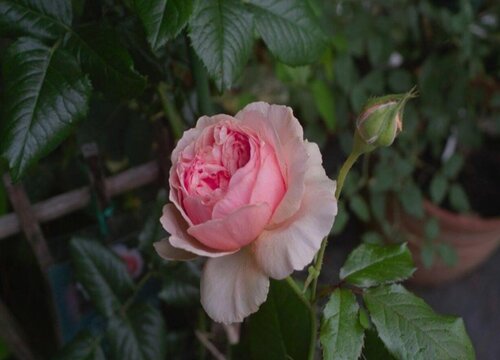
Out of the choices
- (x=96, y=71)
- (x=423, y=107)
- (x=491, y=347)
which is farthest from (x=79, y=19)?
(x=491, y=347)

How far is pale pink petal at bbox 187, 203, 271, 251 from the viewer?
373 millimetres

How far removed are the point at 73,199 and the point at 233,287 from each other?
1.18 feet

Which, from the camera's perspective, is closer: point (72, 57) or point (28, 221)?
point (72, 57)

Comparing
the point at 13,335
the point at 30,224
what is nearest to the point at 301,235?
the point at 30,224

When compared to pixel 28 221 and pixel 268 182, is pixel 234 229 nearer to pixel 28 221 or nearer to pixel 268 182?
pixel 268 182

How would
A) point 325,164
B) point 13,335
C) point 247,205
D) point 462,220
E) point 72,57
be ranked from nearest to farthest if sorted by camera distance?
point 247,205
point 72,57
point 13,335
point 462,220
point 325,164

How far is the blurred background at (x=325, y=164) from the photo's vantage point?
67 cm

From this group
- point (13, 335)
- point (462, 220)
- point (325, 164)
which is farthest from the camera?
point (325, 164)

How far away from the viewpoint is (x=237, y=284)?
40 cm

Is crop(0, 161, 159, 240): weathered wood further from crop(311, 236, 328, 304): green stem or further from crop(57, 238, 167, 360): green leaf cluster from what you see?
crop(311, 236, 328, 304): green stem

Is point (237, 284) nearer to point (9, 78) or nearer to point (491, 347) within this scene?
point (9, 78)

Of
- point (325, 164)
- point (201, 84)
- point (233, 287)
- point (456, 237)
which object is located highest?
point (201, 84)

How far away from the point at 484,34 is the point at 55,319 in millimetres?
1143

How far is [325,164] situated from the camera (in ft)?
5.34
